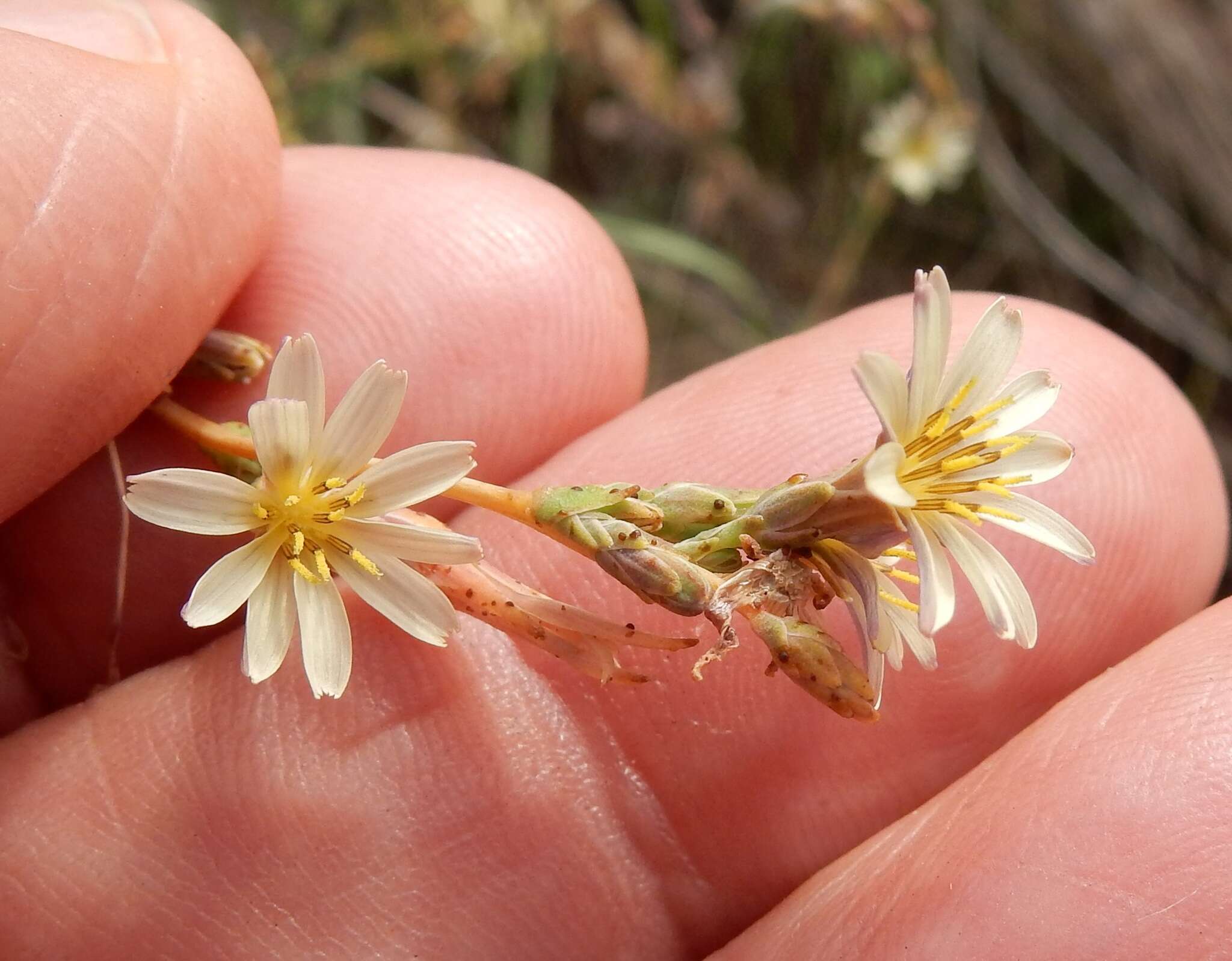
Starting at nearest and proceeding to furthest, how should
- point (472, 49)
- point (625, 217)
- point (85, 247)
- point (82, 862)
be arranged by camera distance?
1. point (85, 247)
2. point (82, 862)
3. point (472, 49)
4. point (625, 217)

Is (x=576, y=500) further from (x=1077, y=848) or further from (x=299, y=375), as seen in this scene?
(x=1077, y=848)

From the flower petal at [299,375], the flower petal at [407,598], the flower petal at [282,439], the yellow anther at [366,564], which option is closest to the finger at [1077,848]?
Result: the flower petal at [407,598]

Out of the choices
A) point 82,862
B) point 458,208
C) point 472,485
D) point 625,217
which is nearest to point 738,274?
point 625,217

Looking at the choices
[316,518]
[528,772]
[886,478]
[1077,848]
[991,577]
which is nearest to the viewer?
[886,478]

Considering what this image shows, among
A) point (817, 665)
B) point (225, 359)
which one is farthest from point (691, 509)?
point (225, 359)

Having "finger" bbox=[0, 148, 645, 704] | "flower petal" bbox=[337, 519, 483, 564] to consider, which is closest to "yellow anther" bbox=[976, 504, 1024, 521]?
"flower petal" bbox=[337, 519, 483, 564]

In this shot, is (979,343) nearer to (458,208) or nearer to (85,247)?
(458,208)
